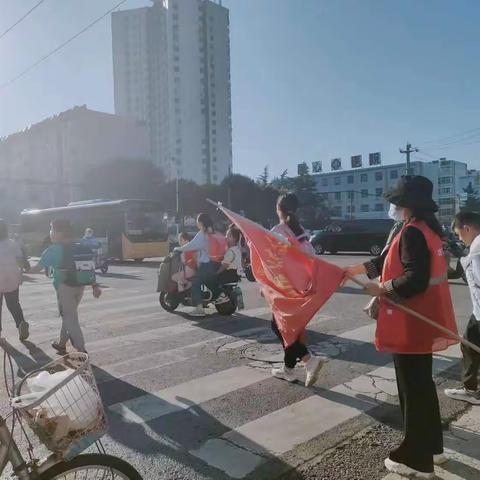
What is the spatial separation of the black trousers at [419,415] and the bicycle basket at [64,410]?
1841 mm

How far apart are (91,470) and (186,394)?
96.4 inches

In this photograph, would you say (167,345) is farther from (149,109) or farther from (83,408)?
(149,109)

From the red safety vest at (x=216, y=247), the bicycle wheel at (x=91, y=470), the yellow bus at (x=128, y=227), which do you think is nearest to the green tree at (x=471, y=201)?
the yellow bus at (x=128, y=227)

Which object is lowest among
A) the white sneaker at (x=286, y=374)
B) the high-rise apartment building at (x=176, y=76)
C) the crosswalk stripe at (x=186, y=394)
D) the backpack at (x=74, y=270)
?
the crosswalk stripe at (x=186, y=394)

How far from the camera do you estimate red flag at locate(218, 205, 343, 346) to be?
3725mm

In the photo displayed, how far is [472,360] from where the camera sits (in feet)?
14.2

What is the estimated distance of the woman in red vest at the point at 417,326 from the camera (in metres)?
2.95

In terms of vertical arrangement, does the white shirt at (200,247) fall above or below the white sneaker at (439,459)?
above

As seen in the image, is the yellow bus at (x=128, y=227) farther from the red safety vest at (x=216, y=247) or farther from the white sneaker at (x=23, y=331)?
the white sneaker at (x=23, y=331)

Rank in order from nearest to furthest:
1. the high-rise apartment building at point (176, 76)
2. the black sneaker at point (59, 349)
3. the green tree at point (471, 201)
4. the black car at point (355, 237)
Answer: the black sneaker at point (59, 349)
the black car at point (355, 237)
the green tree at point (471, 201)
the high-rise apartment building at point (176, 76)

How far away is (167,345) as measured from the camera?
6.46m

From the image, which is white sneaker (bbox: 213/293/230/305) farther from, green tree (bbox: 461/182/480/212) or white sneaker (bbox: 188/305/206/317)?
green tree (bbox: 461/182/480/212)

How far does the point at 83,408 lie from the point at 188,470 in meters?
1.36

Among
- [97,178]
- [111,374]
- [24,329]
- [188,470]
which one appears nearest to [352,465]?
[188,470]
